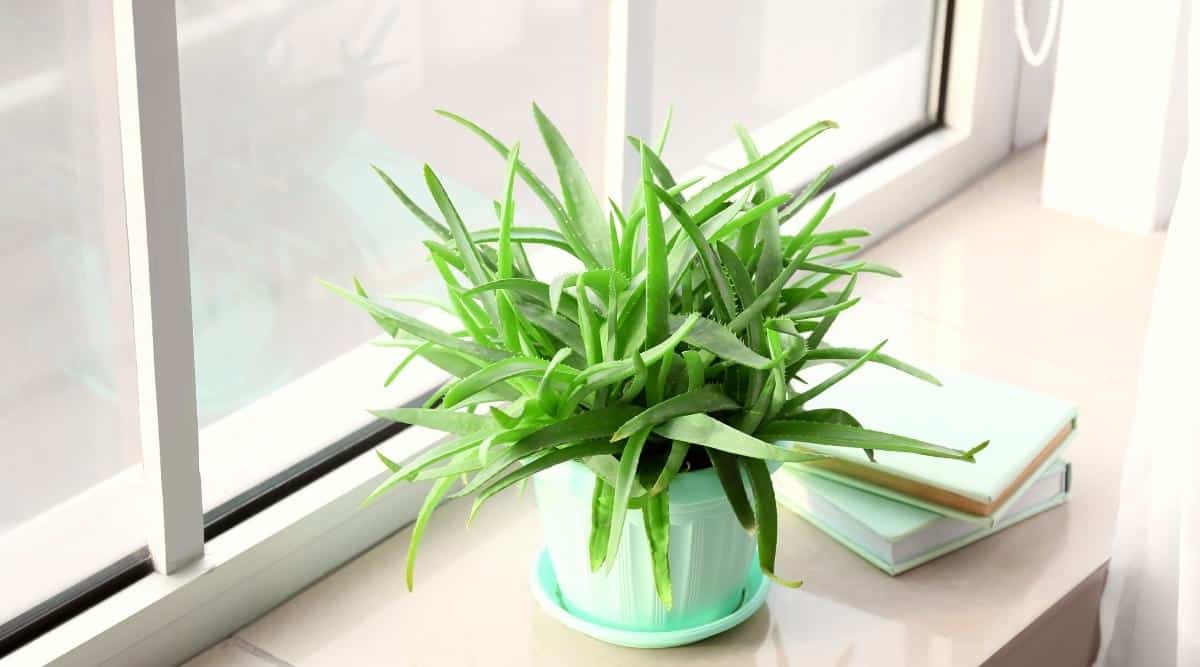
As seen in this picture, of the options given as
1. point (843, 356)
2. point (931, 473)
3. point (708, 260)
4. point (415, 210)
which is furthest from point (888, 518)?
point (415, 210)

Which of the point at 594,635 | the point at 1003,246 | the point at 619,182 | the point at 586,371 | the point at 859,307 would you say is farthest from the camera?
the point at 1003,246

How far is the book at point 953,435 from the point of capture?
1.14 m

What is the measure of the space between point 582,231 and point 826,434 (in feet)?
0.63

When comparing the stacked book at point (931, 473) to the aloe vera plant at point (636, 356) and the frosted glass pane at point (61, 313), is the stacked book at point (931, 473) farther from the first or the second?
the frosted glass pane at point (61, 313)

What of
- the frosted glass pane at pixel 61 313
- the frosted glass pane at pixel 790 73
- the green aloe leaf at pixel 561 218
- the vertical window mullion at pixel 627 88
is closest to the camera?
the frosted glass pane at pixel 61 313

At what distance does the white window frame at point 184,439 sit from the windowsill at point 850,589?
0.7 inches

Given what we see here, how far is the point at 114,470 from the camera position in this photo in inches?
40.7

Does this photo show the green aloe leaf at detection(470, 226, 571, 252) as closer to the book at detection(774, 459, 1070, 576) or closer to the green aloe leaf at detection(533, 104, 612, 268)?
the green aloe leaf at detection(533, 104, 612, 268)

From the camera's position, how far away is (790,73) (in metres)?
1.56

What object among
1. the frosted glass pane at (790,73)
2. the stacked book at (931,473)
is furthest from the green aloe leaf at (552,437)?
the frosted glass pane at (790,73)

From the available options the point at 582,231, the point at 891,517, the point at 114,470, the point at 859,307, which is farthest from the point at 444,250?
the point at 859,307

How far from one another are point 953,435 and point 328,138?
19.1 inches

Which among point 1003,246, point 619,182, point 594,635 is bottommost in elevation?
point 594,635

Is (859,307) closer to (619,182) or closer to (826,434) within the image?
(619,182)
